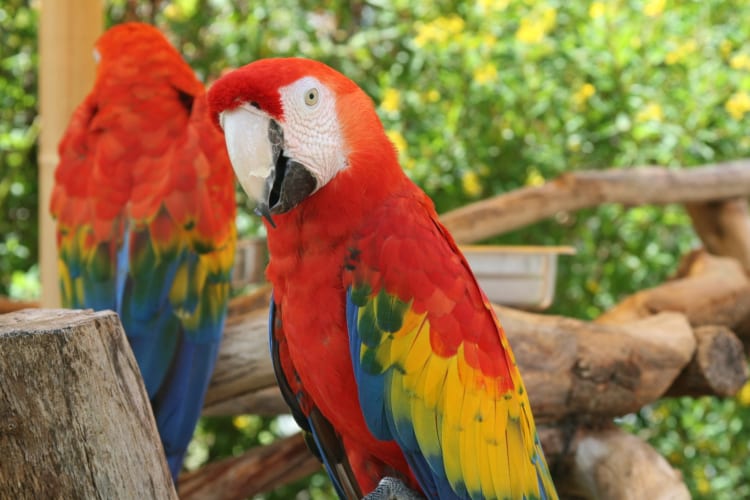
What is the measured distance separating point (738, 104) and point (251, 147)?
5.68 ft

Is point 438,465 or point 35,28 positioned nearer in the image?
point 438,465

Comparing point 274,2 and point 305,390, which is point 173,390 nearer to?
point 305,390

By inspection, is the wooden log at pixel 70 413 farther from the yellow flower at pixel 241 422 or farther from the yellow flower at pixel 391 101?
the yellow flower at pixel 241 422

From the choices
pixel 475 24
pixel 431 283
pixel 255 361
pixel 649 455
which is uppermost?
pixel 475 24

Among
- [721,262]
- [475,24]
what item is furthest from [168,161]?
[721,262]

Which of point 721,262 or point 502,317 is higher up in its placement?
point 502,317

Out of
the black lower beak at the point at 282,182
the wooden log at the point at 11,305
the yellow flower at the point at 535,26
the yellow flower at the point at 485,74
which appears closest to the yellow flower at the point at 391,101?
the yellow flower at the point at 485,74

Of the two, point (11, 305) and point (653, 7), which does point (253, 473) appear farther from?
point (653, 7)

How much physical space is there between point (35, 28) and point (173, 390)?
4.41ft

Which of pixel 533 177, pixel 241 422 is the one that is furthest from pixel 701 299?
pixel 241 422

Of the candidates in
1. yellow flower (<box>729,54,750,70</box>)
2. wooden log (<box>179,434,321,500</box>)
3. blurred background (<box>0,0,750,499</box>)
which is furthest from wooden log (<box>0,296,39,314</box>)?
yellow flower (<box>729,54,750,70</box>)

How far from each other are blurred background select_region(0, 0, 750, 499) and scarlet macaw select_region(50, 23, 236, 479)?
31.7 inches

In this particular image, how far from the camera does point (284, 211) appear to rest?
30.5 inches

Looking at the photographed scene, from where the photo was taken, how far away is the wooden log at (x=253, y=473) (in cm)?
158
